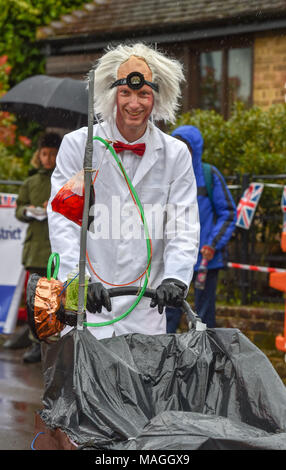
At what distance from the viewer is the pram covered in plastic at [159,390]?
8.41 ft

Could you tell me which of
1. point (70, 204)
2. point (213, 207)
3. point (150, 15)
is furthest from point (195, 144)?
point (150, 15)

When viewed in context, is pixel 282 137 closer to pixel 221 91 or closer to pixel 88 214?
pixel 221 91

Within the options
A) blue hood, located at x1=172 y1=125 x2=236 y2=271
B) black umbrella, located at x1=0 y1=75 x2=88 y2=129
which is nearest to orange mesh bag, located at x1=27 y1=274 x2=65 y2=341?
blue hood, located at x1=172 y1=125 x2=236 y2=271

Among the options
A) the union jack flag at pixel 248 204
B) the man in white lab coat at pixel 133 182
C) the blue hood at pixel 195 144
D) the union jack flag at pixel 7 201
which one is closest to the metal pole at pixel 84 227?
the man in white lab coat at pixel 133 182

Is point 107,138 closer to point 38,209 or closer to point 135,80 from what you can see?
point 135,80

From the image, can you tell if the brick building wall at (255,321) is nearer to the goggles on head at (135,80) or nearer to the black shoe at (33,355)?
the black shoe at (33,355)

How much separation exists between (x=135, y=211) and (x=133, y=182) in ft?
0.43

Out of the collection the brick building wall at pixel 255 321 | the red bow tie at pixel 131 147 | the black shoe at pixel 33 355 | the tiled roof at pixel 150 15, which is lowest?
the black shoe at pixel 33 355

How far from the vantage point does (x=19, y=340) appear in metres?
8.77

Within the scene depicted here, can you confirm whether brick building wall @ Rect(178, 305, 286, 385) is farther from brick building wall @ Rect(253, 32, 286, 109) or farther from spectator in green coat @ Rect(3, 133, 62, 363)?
brick building wall @ Rect(253, 32, 286, 109)

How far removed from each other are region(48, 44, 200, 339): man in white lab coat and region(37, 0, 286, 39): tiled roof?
9.86m

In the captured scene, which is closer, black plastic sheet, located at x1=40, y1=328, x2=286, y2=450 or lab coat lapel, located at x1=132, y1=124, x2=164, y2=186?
black plastic sheet, located at x1=40, y1=328, x2=286, y2=450

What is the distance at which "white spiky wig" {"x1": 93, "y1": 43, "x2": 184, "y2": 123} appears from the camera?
376 centimetres

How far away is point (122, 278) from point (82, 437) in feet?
4.52
